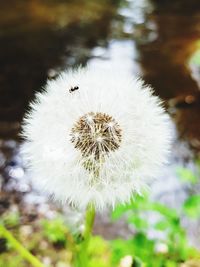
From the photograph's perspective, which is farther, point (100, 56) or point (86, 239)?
point (100, 56)

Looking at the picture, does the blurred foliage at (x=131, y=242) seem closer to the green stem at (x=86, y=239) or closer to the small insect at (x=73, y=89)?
the green stem at (x=86, y=239)

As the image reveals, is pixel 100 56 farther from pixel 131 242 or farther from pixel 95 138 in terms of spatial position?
pixel 95 138

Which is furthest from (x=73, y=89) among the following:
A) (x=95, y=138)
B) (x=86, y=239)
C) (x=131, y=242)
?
(x=131, y=242)

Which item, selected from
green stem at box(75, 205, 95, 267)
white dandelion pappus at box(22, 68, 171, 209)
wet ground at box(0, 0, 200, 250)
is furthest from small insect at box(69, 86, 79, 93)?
wet ground at box(0, 0, 200, 250)

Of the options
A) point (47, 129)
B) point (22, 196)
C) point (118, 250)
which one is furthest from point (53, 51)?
point (47, 129)

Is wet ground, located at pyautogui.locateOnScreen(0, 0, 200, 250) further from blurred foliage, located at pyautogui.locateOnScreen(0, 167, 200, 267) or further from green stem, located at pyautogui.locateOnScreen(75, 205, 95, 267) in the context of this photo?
green stem, located at pyautogui.locateOnScreen(75, 205, 95, 267)

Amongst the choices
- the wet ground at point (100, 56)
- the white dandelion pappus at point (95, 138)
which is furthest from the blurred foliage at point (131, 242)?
the wet ground at point (100, 56)
